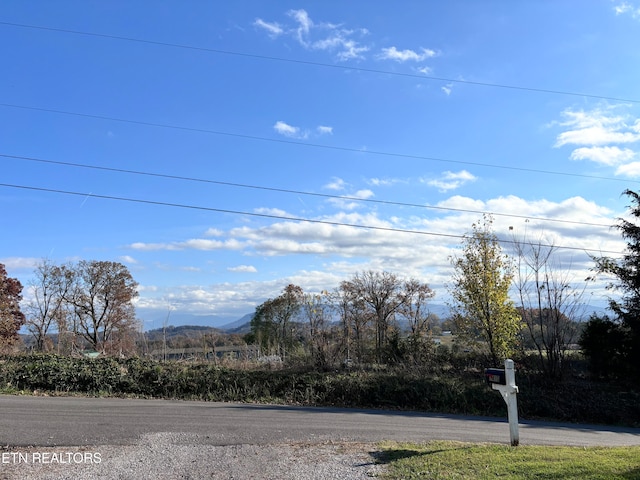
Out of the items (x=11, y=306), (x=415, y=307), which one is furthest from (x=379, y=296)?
(x=11, y=306)

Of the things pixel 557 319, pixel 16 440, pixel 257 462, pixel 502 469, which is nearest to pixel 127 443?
pixel 16 440

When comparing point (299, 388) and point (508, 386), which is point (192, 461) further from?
point (299, 388)

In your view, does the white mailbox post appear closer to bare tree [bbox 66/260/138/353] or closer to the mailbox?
the mailbox

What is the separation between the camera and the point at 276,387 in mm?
16156

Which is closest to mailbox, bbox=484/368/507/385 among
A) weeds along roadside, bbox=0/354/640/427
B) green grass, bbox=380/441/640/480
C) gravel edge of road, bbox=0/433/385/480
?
green grass, bbox=380/441/640/480

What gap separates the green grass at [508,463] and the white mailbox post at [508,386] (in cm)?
35

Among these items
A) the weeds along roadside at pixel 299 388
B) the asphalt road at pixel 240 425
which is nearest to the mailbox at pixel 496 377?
the asphalt road at pixel 240 425

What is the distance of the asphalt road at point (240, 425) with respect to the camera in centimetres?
901

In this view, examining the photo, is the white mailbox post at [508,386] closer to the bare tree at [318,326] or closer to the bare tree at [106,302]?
the bare tree at [318,326]

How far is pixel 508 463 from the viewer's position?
6.52 m

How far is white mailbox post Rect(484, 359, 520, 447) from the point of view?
301 inches

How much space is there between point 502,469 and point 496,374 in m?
1.87

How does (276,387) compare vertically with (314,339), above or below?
below

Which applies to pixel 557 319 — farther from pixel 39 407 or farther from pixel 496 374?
pixel 39 407
